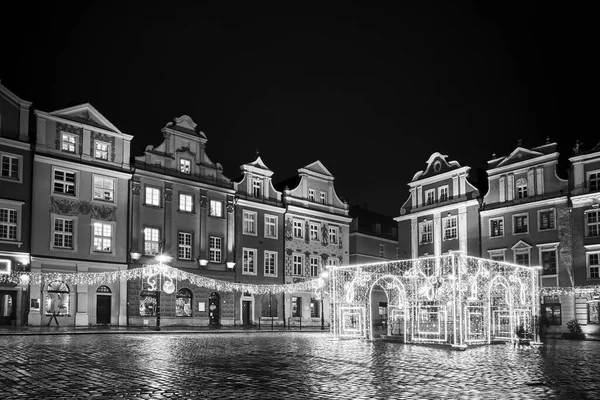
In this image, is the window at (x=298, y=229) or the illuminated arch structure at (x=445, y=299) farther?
the window at (x=298, y=229)

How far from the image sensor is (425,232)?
56.9m

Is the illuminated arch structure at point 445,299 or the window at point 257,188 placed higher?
the window at point 257,188

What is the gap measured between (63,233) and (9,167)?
5458mm

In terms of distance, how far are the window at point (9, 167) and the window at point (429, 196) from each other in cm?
3386

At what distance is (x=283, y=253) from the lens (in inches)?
2237

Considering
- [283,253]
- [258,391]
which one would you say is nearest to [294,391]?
[258,391]

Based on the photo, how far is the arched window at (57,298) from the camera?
4119 centimetres

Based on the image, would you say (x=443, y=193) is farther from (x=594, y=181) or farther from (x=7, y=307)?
(x=7, y=307)

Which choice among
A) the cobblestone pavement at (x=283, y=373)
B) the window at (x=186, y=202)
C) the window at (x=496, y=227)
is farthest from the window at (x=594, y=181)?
the window at (x=186, y=202)

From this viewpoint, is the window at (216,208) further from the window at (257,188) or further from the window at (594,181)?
the window at (594,181)

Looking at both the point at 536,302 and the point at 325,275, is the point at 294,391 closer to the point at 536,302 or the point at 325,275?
the point at 536,302

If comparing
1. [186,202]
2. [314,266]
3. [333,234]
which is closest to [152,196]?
[186,202]

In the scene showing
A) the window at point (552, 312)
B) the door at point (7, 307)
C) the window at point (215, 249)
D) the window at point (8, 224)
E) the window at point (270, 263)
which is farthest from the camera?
the window at point (270, 263)

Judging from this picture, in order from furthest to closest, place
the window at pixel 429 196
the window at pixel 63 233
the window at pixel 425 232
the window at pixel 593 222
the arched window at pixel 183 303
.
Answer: the window at pixel 429 196 < the window at pixel 425 232 < the arched window at pixel 183 303 < the window at pixel 593 222 < the window at pixel 63 233
